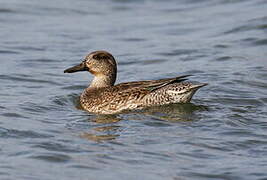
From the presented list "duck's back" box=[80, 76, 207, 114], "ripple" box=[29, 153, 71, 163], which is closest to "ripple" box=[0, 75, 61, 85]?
"duck's back" box=[80, 76, 207, 114]

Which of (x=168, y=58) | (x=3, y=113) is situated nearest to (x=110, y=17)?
(x=168, y=58)

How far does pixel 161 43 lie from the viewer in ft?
59.5

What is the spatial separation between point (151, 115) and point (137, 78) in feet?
11.3

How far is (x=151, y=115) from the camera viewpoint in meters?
11.4

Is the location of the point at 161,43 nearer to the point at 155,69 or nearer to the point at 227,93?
the point at 155,69

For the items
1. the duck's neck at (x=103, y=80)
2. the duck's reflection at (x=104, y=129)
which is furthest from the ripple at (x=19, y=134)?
the duck's neck at (x=103, y=80)

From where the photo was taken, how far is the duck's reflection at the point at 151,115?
1060 cm

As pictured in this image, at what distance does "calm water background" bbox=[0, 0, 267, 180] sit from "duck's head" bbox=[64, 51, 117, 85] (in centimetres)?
63

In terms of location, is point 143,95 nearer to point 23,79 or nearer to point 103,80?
point 103,80

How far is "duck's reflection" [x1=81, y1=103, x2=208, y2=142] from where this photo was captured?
10602 millimetres

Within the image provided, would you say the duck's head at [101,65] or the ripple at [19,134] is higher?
the duck's head at [101,65]

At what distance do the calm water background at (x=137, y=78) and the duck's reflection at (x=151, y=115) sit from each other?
0.02 meters

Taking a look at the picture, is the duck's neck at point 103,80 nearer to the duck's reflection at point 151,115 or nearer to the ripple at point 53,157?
the duck's reflection at point 151,115

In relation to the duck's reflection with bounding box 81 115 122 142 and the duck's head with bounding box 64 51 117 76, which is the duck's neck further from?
the duck's reflection with bounding box 81 115 122 142
